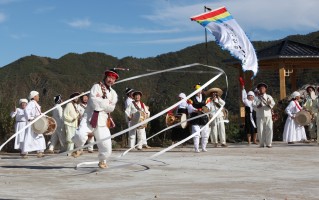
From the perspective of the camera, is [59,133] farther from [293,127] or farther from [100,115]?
[293,127]

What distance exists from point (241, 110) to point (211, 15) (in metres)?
16.2

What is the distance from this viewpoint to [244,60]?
945 centimetres

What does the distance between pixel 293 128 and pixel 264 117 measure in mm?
2309

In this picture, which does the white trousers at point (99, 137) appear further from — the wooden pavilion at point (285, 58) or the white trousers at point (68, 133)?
the wooden pavilion at point (285, 58)

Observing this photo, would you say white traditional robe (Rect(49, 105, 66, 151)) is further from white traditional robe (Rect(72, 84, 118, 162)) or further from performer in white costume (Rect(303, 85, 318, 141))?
performer in white costume (Rect(303, 85, 318, 141))

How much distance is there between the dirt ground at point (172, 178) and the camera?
8945 millimetres

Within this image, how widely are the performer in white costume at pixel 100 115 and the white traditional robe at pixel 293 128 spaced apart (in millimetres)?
9543

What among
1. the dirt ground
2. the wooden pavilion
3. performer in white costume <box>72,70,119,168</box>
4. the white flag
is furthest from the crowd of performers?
the wooden pavilion

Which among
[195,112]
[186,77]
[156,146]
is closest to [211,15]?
[195,112]

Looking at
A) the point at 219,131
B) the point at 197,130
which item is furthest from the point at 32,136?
the point at 219,131

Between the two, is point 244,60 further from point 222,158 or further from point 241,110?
point 241,110

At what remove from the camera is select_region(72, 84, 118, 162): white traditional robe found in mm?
12562

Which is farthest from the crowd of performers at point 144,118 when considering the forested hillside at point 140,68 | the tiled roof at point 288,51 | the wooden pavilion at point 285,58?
the forested hillside at point 140,68

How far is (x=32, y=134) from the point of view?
1709 cm
